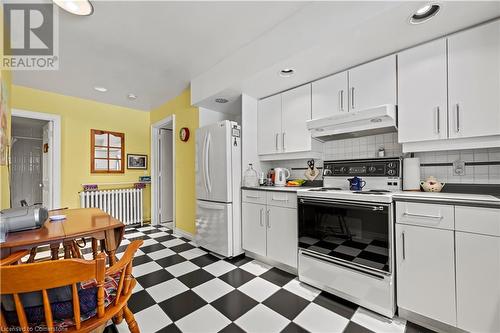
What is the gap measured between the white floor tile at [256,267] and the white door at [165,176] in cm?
275

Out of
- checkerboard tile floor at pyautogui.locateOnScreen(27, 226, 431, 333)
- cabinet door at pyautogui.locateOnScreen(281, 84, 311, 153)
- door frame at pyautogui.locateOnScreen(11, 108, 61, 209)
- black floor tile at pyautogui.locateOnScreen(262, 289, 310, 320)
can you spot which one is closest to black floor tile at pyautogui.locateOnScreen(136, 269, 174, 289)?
checkerboard tile floor at pyautogui.locateOnScreen(27, 226, 431, 333)

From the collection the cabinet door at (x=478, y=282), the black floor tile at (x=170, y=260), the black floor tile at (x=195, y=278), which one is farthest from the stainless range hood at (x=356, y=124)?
the black floor tile at (x=170, y=260)

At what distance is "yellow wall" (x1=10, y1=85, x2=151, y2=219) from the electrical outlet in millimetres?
5138

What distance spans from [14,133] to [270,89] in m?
6.70

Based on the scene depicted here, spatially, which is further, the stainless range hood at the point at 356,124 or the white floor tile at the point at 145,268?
the white floor tile at the point at 145,268

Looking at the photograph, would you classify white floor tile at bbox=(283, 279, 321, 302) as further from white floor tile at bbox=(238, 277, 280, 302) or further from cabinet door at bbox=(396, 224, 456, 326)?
cabinet door at bbox=(396, 224, 456, 326)

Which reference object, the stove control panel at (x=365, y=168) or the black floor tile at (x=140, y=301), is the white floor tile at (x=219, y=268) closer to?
the black floor tile at (x=140, y=301)

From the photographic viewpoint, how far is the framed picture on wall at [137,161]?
4.48 m

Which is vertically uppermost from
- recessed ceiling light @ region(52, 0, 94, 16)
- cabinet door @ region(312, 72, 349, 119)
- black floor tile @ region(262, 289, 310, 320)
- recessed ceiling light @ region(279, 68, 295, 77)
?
recessed ceiling light @ region(52, 0, 94, 16)

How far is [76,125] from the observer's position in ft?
12.7

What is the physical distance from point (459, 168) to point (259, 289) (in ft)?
6.89

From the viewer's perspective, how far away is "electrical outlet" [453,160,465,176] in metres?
1.78

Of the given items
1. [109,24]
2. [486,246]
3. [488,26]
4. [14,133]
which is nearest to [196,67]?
[109,24]

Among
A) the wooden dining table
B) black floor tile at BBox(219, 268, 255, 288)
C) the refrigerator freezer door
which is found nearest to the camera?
the wooden dining table
